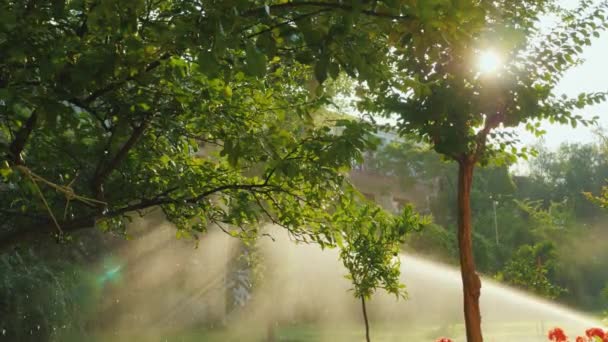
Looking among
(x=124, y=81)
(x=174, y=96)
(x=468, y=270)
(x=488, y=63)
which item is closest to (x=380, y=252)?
(x=468, y=270)

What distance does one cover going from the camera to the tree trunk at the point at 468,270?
824 centimetres

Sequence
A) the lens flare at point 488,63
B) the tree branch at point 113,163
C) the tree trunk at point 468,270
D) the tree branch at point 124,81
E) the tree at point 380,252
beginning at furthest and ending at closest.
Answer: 1. the tree at point 380,252
2. the lens flare at point 488,63
3. the tree trunk at point 468,270
4. the tree branch at point 113,163
5. the tree branch at point 124,81

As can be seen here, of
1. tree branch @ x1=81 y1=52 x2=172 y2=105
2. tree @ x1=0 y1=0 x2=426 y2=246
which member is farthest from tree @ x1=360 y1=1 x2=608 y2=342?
tree branch @ x1=81 y1=52 x2=172 y2=105

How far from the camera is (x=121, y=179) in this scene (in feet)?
23.2

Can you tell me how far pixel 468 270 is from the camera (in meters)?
8.34

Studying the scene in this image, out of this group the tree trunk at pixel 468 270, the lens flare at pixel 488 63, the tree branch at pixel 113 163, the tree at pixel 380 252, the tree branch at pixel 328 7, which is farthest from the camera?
the tree at pixel 380 252

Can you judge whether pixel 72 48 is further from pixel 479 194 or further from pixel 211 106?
pixel 479 194

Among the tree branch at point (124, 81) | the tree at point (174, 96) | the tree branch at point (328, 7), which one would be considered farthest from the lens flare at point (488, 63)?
the tree branch at point (328, 7)

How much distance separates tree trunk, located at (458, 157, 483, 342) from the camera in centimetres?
824

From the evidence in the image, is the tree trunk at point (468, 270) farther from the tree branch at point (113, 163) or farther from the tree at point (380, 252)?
A: the tree branch at point (113, 163)

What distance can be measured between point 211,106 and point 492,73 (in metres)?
4.96

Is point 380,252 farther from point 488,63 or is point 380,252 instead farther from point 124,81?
point 124,81

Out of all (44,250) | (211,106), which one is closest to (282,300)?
(44,250)

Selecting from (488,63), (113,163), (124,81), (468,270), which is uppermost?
(488,63)
